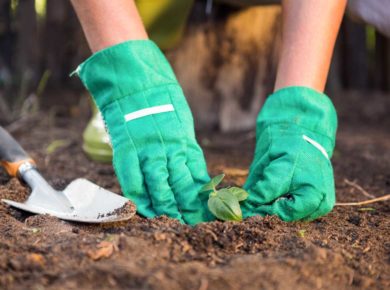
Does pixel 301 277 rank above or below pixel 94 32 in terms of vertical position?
below

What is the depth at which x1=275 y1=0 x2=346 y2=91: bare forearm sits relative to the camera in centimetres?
138

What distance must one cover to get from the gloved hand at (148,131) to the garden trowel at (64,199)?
0.06 m

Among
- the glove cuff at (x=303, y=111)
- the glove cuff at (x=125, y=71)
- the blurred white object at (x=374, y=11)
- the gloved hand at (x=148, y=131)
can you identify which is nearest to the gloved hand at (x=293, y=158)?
the glove cuff at (x=303, y=111)

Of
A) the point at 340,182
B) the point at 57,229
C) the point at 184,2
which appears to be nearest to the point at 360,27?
the point at 184,2

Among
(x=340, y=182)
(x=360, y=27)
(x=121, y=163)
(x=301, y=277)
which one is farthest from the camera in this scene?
(x=360, y=27)

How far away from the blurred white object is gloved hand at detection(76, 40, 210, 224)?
0.66 metres

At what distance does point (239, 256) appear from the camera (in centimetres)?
103

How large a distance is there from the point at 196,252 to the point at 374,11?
96cm

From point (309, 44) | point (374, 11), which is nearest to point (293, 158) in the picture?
point (309, 44)

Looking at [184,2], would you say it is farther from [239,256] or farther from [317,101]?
[239,256]

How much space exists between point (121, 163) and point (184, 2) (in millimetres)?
968

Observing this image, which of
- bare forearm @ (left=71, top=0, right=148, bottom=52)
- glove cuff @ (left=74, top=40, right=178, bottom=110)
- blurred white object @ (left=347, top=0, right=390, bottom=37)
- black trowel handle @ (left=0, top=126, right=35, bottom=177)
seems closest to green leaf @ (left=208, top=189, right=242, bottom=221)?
glove cuff @ (left=74, top=40, right=178, bottom=110)

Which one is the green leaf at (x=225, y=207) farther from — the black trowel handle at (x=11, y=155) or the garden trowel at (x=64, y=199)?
the black trowel handle at (x=11, y=155)

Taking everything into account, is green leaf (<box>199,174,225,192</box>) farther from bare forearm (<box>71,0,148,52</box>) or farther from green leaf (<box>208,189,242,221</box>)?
bare forearm (<box>71,0,148,52</box>)
